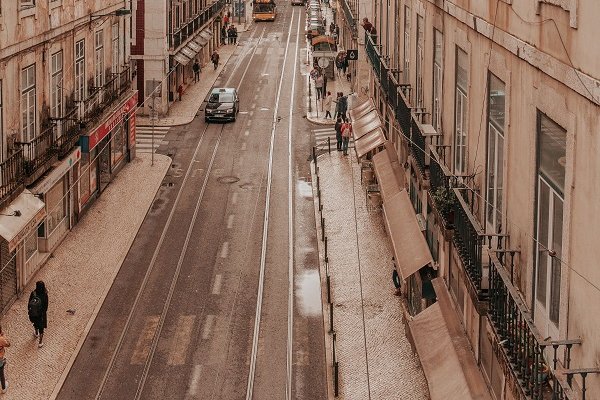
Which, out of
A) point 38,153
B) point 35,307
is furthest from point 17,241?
point 38,153

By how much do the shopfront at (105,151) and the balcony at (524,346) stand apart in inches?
896

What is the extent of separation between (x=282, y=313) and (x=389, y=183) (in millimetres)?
4606

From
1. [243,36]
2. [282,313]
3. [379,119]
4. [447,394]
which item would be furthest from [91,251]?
[243,36]

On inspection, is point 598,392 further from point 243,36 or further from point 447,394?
point 243,36

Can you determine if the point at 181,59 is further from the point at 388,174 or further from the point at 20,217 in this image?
the point at 20,217

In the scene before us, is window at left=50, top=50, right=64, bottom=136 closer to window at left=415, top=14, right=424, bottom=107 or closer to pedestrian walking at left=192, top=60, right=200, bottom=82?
window at left=415, top=14, right=424, bottom=107

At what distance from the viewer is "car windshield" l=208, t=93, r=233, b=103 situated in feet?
176

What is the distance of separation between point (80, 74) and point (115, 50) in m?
6.03

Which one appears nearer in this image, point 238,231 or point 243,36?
point 238,231

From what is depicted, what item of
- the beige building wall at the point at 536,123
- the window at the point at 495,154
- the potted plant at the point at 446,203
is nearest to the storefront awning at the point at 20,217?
the potted plant at the point at 446,203

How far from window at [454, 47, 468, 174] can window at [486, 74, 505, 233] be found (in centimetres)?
206

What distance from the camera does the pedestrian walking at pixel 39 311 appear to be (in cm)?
2383

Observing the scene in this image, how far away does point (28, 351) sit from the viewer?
934 inches

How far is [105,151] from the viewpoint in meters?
39.1
